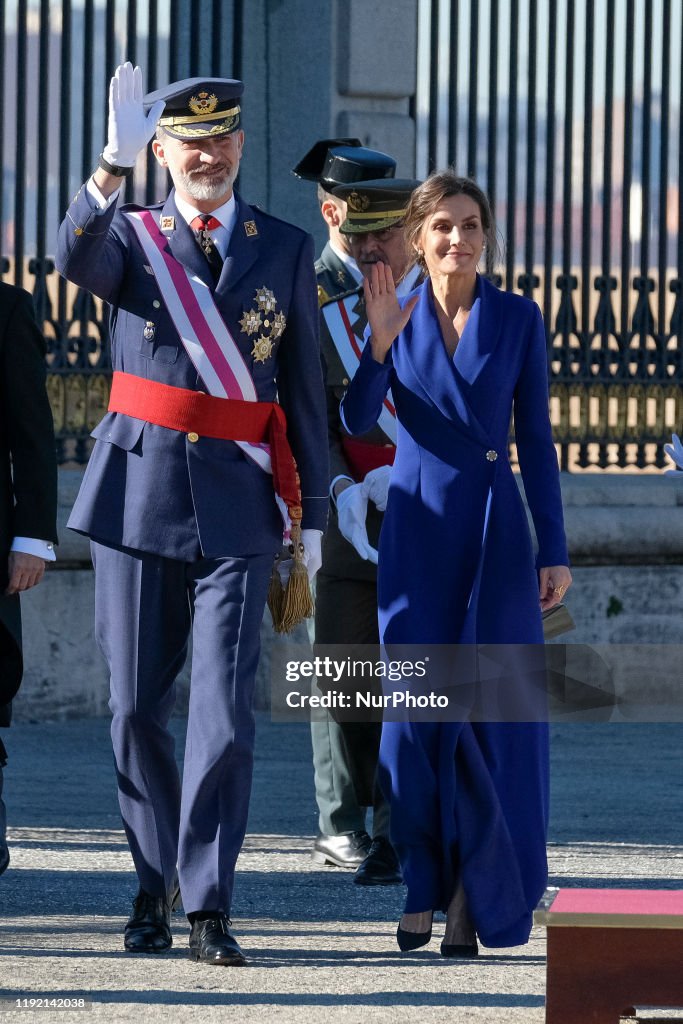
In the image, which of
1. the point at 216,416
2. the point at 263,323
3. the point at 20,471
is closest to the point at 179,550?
the point at 216,416

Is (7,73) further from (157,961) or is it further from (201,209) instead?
(157,961)

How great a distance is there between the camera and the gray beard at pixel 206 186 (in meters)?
4.89

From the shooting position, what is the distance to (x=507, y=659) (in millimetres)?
4875

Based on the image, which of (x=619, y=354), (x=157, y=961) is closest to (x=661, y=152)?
(x=619, y=354)

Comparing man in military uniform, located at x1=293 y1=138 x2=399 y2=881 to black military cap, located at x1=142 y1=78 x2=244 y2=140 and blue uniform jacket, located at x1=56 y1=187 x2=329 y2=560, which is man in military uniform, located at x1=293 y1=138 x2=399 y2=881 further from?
black military cap, located at x1=142 y1=78 x2=244 y2=140

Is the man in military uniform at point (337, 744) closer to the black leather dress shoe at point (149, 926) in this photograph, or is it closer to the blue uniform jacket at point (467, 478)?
the blue uniform jacket at point (467, 478)

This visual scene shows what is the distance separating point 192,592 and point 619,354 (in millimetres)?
4951

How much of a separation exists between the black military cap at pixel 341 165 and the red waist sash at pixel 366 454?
729 millimetres

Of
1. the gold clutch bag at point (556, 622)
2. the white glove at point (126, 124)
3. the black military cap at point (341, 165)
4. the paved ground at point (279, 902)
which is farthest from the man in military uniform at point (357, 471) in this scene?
the white glove at point (126, 124)

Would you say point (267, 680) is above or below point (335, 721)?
below

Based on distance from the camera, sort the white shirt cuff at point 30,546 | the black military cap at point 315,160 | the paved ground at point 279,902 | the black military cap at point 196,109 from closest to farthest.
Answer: the paved ground at point 279,902, the black military cap at point 196,109, the white shirt cuff at point 30,546, the black military cap at point 315,160

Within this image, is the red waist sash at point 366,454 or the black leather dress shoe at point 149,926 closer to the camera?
the black leather dress shoe at point 149,926

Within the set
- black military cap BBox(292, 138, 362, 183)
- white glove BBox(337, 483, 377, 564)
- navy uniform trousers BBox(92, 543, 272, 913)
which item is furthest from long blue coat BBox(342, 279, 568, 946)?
black military cap BBox(292, 138, 362, 183)

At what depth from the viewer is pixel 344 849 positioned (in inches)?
235
